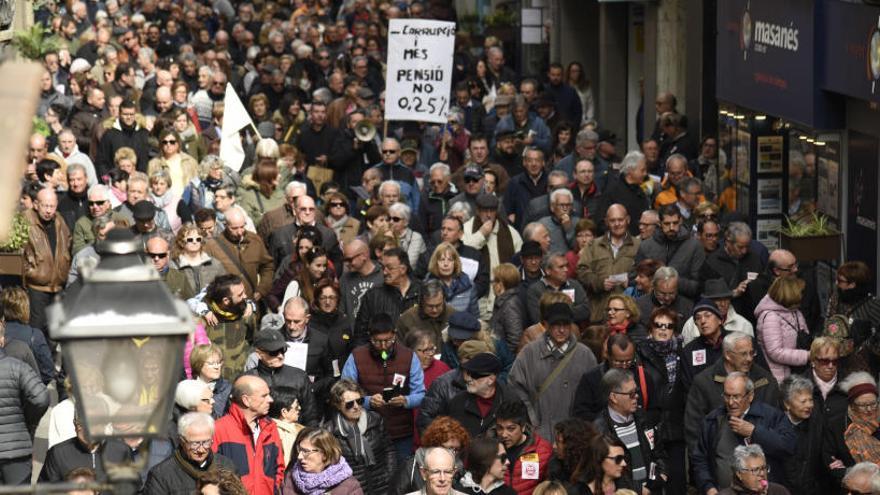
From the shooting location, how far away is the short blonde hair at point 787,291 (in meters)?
13.8

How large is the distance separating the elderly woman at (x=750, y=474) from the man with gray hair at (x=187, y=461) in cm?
273

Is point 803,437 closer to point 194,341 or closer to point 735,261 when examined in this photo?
point 194,341

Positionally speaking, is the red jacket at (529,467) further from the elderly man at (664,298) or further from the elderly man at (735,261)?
the elderly man at (735,261)

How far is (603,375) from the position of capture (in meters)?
12.6

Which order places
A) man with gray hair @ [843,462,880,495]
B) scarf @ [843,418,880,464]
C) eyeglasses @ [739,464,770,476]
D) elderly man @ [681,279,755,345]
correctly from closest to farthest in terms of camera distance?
1. man with gray hair @ [843,462,880,495]
2. eyeglasses @ [739,464,770,476]
3. scarf @ [843,418,880,464]
4. elderly man @ [681,279,755,345]

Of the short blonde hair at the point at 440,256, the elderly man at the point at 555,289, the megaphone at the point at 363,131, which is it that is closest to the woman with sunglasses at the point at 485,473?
the elderly man at the point at 555,289

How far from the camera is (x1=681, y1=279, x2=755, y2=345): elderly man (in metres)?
13.8

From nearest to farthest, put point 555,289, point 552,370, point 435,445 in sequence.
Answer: point 435,445, point 552,370, point 555,289

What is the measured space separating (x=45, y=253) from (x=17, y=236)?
50 centimetres

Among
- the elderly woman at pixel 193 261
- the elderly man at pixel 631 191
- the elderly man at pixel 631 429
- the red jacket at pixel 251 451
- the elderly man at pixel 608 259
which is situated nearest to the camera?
the red jacket at pixel 251 451

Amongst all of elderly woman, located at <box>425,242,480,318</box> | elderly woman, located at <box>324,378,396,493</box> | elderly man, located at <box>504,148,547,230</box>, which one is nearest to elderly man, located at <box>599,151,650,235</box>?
elderly man, located at <box>504,148,547,230</box>

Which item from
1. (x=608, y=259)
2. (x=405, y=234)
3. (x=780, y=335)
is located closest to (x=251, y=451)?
(x=780, y=335)

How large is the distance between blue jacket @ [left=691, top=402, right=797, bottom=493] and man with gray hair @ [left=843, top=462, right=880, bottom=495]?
1.06 meters

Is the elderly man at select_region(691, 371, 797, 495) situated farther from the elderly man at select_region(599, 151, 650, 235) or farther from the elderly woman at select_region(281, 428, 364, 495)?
the elderly man at select_region(599, 151, 650, 235)
